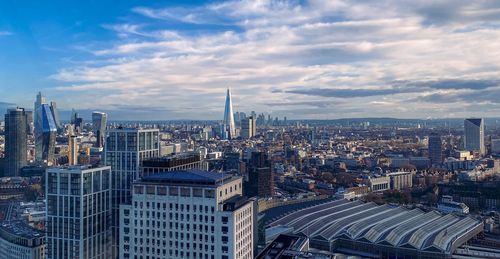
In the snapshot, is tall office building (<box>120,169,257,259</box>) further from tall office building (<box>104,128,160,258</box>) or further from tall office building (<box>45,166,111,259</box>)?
tall office building (<box>104,128,160,258</box>)

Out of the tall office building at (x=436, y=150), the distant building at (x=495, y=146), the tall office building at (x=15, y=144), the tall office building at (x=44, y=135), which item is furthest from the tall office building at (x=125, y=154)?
the distant building at (x=495, y=146)

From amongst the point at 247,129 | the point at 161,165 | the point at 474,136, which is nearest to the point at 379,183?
the point at 161,165

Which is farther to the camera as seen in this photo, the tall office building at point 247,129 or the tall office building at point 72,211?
the tall office building at point 247,129

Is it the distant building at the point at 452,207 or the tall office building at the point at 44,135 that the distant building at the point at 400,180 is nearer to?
the distant building at the point at 452,207

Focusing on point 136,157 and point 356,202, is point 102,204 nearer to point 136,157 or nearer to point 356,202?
point 136,157

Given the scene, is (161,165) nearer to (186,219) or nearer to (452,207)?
(186,219)

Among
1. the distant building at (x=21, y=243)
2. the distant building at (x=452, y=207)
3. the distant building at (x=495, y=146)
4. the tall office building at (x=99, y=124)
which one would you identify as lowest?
the distant building at (x=452, y=207)

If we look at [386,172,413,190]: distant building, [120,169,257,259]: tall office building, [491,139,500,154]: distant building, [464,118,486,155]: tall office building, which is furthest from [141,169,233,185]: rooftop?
[491,139,500,154]: distant building
